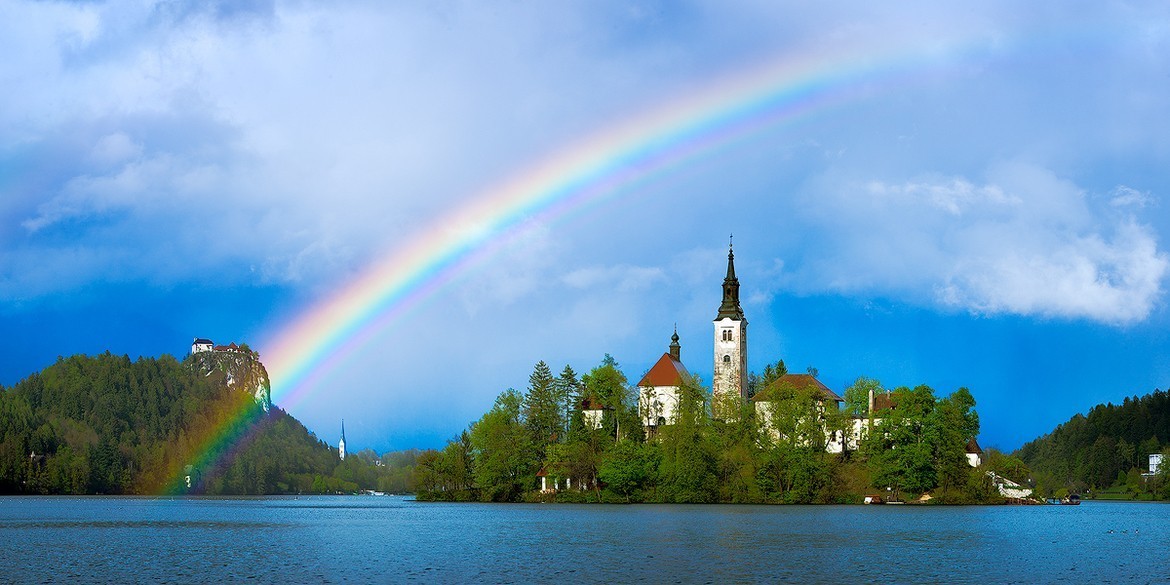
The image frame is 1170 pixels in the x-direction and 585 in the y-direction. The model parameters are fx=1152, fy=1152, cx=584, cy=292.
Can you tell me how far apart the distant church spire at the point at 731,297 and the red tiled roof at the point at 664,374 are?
1008 cm

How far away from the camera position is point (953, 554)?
187 ft

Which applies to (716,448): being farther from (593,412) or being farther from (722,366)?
(722,366)

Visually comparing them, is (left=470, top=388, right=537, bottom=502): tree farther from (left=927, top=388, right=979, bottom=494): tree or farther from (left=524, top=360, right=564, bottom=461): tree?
(left=927, top=388, right=979, bottom=494): tree

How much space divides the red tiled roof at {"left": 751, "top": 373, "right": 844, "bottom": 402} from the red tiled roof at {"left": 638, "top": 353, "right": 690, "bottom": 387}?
1214cm

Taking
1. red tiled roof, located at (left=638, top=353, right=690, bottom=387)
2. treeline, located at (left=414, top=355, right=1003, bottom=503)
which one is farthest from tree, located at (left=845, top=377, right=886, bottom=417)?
red tiled roof, located at (left=638, top=353, right=690, bottom=387)

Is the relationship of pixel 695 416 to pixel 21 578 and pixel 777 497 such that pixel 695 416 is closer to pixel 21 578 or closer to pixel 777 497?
pixel 777 497

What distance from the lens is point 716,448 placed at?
127 metres

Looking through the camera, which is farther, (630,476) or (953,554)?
(630,476)

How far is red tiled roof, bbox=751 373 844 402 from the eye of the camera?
5335 inches

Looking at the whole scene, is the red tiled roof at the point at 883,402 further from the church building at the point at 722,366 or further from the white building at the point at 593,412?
the white building at the point at 593,412

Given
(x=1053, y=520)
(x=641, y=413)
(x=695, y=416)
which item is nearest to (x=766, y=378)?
(x=641, y=413)

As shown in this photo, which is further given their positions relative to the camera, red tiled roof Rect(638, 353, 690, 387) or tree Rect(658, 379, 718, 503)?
red tiled roof Rect(638, 353, 690, 387)

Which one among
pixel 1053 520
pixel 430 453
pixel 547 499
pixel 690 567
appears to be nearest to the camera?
pixel 690 567

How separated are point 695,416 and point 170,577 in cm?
9000
